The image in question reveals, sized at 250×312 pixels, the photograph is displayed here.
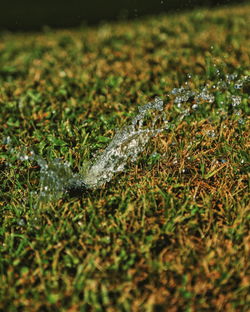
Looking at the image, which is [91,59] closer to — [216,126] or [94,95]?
[94,95]

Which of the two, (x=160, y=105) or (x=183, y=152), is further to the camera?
(x=160, y=105)

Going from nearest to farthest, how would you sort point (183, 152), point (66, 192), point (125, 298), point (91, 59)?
1. point (125, 298)
2. point (66, 192)
3. point (183, 152)
4. point (91, 59)

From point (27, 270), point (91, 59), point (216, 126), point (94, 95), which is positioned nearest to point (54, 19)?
point (91, 59)

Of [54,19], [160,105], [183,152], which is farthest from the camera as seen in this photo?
[54,19]

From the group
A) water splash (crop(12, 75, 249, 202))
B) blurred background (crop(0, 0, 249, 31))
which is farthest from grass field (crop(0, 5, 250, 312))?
blurred background (crop(0, 0, 249, 31))

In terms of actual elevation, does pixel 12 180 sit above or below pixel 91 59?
below

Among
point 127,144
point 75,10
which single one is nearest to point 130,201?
point 127,144

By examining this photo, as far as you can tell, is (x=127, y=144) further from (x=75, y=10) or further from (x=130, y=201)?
(x=75, y=10)

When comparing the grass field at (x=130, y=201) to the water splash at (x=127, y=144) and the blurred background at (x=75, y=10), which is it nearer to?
the water splash at (x=127, y=144)

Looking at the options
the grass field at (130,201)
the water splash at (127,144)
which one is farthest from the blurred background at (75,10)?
the water splash at (127,144)
